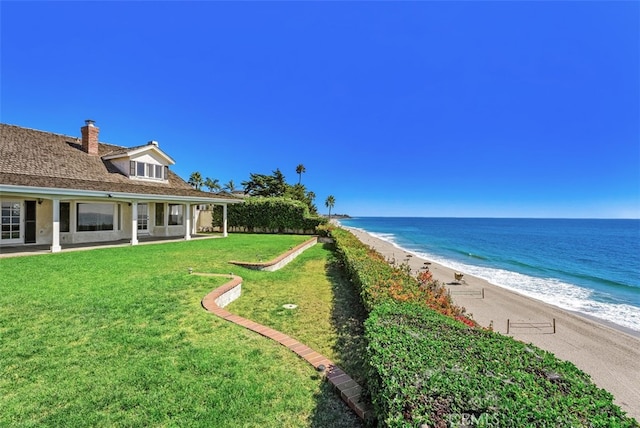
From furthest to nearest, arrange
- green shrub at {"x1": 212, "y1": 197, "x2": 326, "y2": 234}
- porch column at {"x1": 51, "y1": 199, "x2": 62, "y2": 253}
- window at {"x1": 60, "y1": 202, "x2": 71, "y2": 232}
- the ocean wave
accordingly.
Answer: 1. green shrub at {"x1": 212, "y1": 197, "x2": 326, "y2": 234}
2. window at {"x1": 60, "y1": 202, "x2": 71, "y2": 232}
3. porch column at {"x1": 51, "y1": 199, "x2": 62, "y2": 253}
4. the ocean wave

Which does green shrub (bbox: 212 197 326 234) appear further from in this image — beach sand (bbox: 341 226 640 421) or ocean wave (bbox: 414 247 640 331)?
beach sand (bbox: 341 226 640 421)

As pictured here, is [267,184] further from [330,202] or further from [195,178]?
[330,202]

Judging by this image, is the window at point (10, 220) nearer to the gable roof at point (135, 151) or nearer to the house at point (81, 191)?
the house at point (81, 191)

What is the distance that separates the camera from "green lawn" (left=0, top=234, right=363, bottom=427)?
297 centimetres

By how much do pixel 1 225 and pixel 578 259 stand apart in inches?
1645

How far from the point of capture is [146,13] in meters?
13.8

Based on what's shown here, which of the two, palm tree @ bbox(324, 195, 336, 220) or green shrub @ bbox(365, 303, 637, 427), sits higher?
palm tree @ bbox(324, 195, 336, 220)

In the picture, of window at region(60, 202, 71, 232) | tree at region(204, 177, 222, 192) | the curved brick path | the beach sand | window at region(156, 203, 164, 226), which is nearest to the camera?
the curved brick path

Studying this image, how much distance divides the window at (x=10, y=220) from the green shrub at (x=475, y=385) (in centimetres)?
1723

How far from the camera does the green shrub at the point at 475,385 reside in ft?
6.43

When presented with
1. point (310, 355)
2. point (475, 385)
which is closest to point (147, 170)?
point (310, 355)

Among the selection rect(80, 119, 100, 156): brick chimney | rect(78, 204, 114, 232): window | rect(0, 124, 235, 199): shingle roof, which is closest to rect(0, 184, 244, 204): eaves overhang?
rect(0, 124, 235, 199): shingle roof

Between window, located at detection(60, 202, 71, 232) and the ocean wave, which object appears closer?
the ocean wave

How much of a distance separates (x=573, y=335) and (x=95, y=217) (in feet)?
69.2
